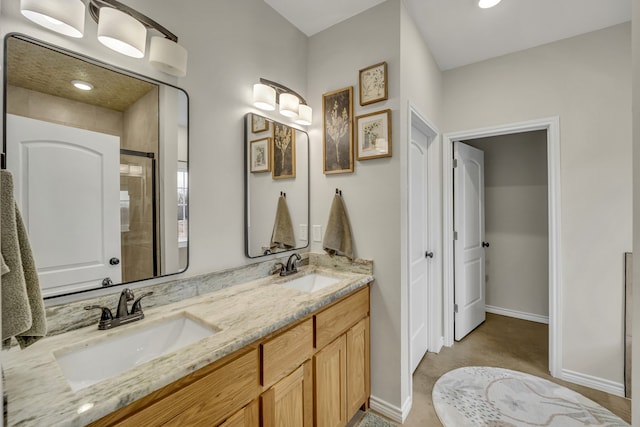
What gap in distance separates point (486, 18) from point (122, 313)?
2.86 m

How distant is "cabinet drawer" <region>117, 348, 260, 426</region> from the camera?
2.55ft

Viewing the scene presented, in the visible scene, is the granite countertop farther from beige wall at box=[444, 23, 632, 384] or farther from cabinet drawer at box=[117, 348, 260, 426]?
beige wall at box=[444, 23, 632, 384]

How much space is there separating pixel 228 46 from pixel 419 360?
2.80 metres

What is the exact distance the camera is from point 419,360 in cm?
240

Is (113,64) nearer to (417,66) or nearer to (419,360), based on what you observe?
(417,66)

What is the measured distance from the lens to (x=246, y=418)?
3.37 ft

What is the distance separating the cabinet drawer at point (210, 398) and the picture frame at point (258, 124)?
1.28 m

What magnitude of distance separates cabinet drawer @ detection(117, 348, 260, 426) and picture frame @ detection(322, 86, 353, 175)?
135cm

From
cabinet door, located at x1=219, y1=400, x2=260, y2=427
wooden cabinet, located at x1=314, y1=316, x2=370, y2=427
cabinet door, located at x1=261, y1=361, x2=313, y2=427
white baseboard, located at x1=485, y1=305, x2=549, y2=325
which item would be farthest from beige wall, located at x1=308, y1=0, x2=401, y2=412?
white baseboard, located at x1=485, y1=305, x2=549, y2=325

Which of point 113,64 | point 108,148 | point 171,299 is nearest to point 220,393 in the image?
point 171,299

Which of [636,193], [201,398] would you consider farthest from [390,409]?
[636,193]

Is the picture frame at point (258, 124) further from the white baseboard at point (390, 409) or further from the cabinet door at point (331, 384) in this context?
the white baseboard at point (390, 409)

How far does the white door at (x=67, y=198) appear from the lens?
948 mm

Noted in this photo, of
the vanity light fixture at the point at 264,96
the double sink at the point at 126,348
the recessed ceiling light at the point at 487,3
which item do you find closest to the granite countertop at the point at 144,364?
the double sink at the point at 126,348
